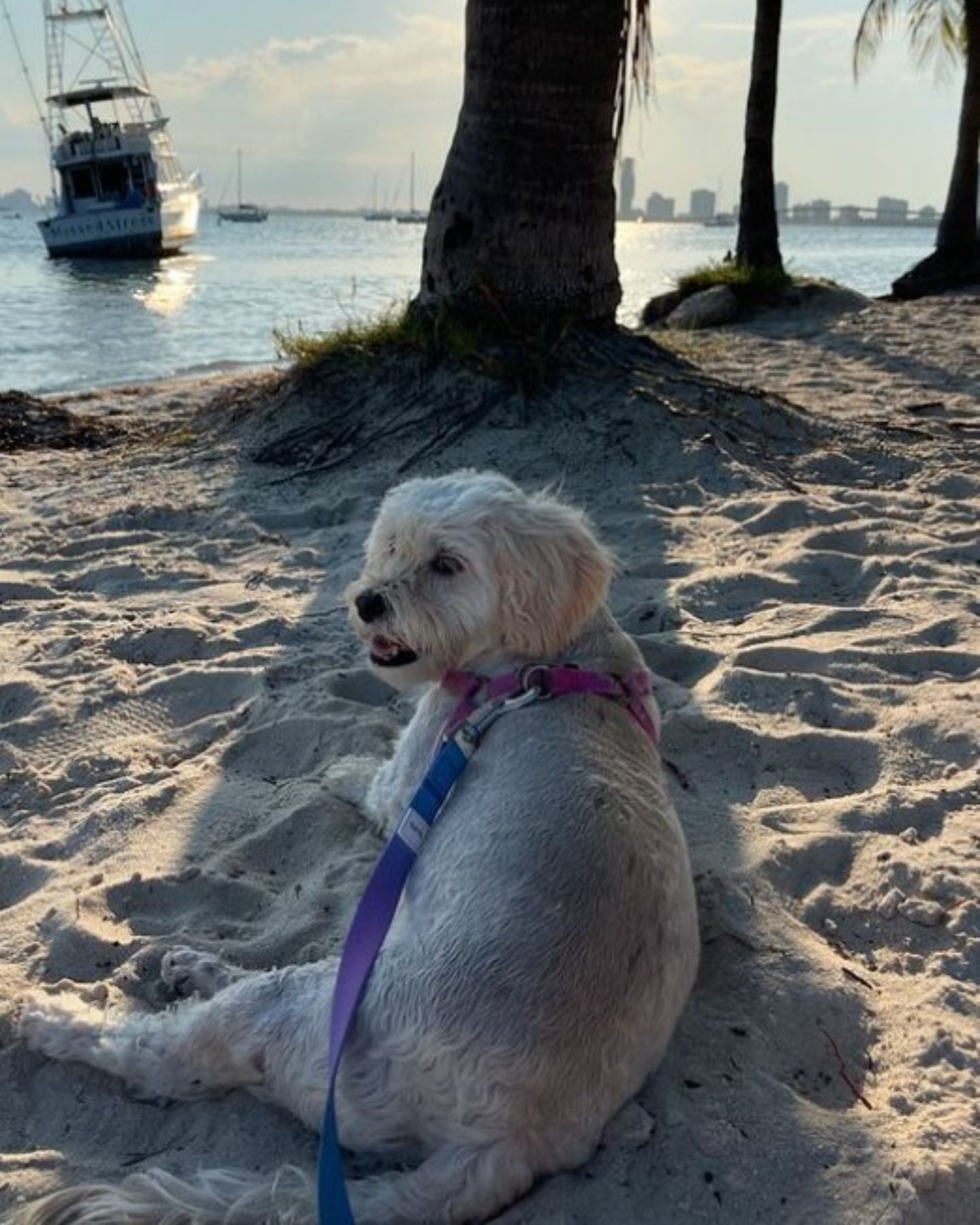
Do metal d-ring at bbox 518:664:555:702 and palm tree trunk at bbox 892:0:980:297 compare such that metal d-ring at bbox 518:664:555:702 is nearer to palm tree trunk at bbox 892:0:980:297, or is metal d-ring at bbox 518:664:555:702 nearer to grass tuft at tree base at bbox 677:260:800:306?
grass tuft at tree base at bbox 677:260:800:306

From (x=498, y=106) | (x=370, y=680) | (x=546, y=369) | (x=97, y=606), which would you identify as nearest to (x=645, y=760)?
(x=370, y=680)

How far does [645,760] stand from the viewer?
3.08m

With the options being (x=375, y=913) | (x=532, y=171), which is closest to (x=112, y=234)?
(x=532, y=171)

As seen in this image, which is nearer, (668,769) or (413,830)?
(413,830)

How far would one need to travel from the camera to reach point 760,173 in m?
19.0

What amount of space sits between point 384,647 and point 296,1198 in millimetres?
1478

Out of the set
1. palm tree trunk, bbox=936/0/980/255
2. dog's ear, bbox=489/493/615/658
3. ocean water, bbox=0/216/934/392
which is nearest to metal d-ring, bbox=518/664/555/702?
dog's ear, bbox=489/493/615/658

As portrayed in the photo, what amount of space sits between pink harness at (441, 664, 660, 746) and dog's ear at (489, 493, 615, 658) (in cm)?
10

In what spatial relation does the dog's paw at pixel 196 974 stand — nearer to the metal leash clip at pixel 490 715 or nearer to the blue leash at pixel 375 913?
the blue leash at pixel 375 913

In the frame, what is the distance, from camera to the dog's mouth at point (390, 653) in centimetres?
328

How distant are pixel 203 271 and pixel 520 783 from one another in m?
42.5

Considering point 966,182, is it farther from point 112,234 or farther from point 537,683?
point 112,234

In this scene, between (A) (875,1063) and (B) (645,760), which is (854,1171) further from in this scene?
(B) (645,760)

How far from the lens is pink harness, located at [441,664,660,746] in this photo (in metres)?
3.07
